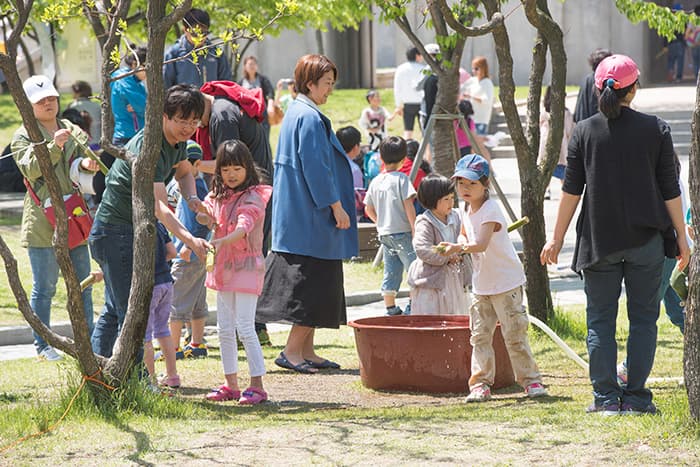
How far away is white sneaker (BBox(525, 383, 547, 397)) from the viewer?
22.6ft

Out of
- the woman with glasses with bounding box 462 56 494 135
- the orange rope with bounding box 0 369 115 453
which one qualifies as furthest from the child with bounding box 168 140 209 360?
the woman with glasses with bounding box 462 56 494 135

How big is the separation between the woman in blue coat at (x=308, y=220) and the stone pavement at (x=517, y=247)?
2.09 metres

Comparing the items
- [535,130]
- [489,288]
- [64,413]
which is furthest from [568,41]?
[64,413]

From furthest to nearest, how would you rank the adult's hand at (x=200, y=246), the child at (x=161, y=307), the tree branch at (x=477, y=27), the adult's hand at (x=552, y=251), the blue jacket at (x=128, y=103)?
the blue jacket at (x=128, y=103) → the tree branch at (x=477, y=27) → the child at (x=161, y=307) → the adult's hand at (x=200, y=246) → the adult's hand at (x=552, y=251)

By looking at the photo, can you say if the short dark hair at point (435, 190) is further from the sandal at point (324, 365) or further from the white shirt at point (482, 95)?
the white shirt at point (482, 95)

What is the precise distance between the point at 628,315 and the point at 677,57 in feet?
96.6

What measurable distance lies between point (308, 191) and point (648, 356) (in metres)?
2.60

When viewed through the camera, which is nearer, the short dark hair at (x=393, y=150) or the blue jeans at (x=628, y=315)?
the blue jeans at (x=628, y=315)

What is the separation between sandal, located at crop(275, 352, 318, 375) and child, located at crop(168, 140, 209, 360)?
77cm

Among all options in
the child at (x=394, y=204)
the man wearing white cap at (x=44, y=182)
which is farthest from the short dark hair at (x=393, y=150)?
the man wearing white cap at (x=44, y=182)

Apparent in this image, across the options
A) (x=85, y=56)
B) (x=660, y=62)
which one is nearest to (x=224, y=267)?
(x=85, y=56)

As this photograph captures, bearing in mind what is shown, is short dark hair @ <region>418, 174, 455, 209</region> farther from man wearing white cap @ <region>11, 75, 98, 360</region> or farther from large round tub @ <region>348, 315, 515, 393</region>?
man wearing white cap @ <region>11, 75, 98, 360</region>

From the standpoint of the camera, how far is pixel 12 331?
9938 mm

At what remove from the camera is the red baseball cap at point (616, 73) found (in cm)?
599
